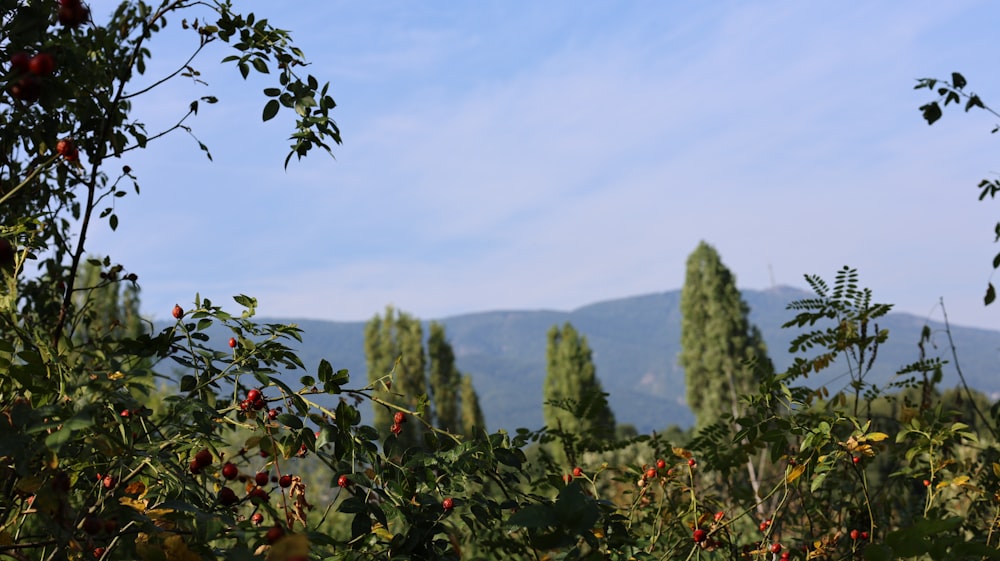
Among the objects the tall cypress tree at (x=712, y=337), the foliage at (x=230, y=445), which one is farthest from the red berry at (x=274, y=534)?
the tall cypress tree at (x=712, y=337)

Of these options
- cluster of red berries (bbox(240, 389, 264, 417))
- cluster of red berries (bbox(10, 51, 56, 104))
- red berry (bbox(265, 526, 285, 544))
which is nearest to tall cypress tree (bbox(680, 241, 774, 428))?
cluster of red berries (bbox(240, 389, 264, 417))

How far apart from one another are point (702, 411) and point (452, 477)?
117 ft

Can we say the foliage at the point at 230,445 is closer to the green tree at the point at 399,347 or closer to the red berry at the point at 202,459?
the red berry at the point at 202,459

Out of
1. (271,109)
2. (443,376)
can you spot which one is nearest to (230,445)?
(271,109)

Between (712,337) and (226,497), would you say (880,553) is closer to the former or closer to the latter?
(226,497)

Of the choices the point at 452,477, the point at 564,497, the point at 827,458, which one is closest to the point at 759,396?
the point at 827,458

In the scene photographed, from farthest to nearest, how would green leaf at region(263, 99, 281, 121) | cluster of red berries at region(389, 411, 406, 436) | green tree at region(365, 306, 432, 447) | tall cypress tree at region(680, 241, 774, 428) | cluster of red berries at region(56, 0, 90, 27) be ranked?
green tree at region(365, 306, 432, 447) < tall cypress tree at region(680, 241, 774, 428) < green leaf at region(263, 99, 281, 121) < cluster of red berries at region(389, 411, 406, 436) < cluster of red berries at region(56, 0, 90, 27)

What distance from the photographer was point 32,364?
1.42 metres

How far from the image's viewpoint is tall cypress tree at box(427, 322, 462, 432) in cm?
3888

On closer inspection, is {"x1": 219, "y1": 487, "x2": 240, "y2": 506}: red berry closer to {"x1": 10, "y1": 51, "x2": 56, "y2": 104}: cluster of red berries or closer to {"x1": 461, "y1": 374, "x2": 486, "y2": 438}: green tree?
{"x1": 10, "y1": 51, "x2": 56, "y2": 104}: cluster of red berries

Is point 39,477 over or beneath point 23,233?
beneath

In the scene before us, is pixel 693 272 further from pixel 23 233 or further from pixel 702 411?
pixel 23 233

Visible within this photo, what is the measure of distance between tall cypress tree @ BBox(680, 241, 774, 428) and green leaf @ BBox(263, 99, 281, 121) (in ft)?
111

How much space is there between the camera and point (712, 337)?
35531 millimetres
